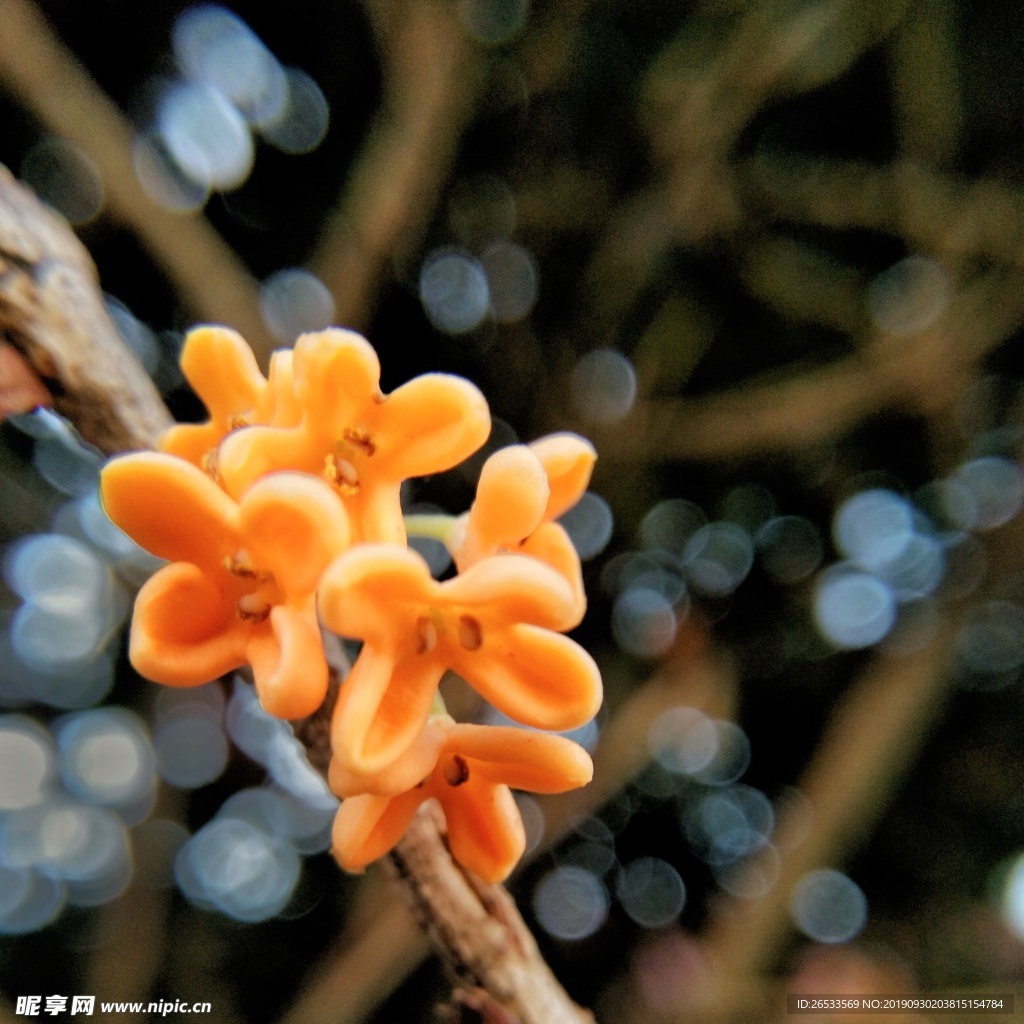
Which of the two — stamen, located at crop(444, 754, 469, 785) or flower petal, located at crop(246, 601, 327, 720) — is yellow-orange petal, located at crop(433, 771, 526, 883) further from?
flower petal, located at crop(246, 601, 327, 720)

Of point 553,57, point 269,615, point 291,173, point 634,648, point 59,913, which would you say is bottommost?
point 59,913

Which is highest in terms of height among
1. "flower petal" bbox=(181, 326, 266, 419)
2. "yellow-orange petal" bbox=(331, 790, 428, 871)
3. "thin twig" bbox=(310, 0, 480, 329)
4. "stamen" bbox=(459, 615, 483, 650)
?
"thin twig" bbox=(310, 0, 480, 329)

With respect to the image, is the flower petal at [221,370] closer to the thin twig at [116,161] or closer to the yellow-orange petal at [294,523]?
the yellow-orange petal at [294,523]

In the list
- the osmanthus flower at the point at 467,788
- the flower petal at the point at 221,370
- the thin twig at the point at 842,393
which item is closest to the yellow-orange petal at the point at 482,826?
the osmanthus flower at the point at 467,788

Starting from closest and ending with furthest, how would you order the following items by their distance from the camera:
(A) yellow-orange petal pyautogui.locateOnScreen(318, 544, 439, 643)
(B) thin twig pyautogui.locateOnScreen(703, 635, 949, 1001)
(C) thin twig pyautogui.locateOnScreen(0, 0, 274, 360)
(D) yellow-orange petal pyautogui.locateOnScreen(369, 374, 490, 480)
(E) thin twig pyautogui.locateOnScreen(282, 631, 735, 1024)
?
(A) yellow-orange petal pyautogui.locateOnScreen(318, 544, 439, 643) < (D) yellow-orange petal pyautogui.locateOnScreen(369, 374, 490, 480) < (C) thin twig pyautogui.locateOnScreen(0, 0, 274, 360) < (E) thin twig pyautogui.locateOnScreen(282, 631, 735, 1024) < (B) thin twig pyautogui.locateOnScreen(703, 635, 949, 1001)

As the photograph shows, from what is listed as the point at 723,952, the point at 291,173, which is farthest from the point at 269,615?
the point at 723,952

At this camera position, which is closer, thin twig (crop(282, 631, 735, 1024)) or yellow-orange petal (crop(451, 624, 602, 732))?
yellow-orange petal (crop(451, 624, 602, 732))

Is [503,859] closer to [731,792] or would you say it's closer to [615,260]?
[615,260]

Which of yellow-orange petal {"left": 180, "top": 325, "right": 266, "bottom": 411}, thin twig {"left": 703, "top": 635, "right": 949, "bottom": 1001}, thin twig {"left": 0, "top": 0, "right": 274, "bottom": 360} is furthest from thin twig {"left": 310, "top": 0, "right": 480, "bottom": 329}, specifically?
thin twig {"left": 703, "top": 635, "right": 949, "bottom": 1001}
